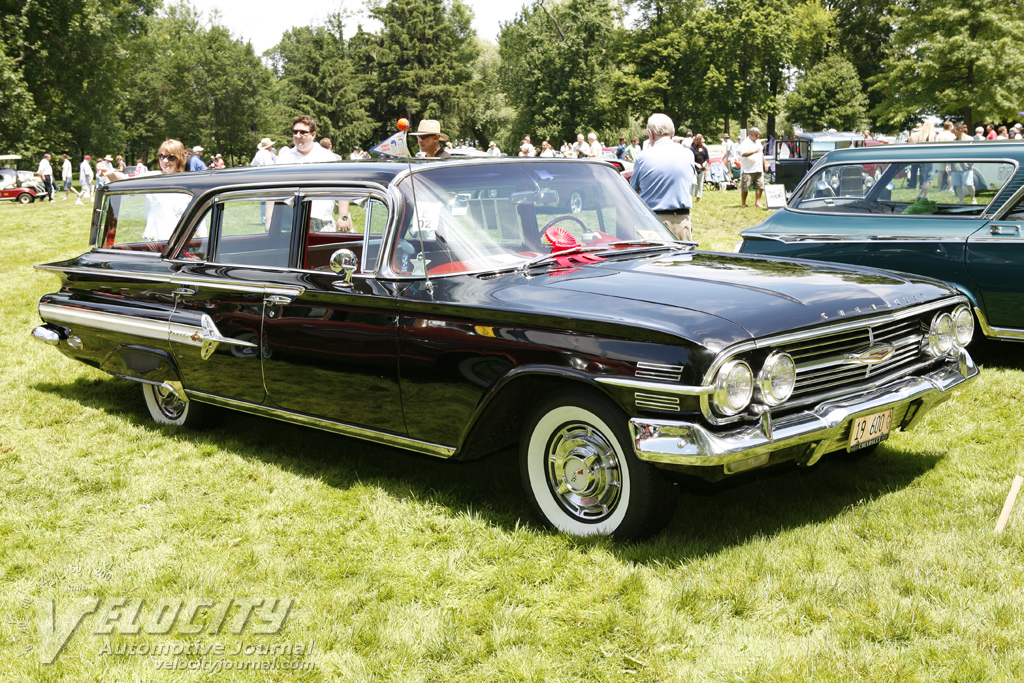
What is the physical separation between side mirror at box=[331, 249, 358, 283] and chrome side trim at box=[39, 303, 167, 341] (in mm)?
1570

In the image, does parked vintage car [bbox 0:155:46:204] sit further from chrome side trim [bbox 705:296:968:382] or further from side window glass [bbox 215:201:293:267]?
chrome side trim [bbox 705:296:968:382]

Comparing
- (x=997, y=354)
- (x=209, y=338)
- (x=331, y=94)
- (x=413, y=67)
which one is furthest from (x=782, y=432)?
(x=413, y=67)

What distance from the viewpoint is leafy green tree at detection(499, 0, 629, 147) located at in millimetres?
63188

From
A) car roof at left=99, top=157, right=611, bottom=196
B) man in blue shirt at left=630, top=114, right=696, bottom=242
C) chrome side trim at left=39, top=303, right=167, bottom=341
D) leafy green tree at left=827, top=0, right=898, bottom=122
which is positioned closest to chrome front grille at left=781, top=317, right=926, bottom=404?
car roof at left=99, top=157, right=611, bottom=196

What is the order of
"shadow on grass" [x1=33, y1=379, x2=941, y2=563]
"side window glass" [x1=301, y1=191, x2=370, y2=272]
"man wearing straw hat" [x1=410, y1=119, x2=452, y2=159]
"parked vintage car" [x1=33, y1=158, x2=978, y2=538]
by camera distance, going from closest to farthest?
"parked vintage car" [x1=33, y1=158, x2=978, y2=538]
"shadow on grass" [x1=33, y1=379, x2=941, y2=563]
"side window glass" [x1=301, y1=191, x2=370, y2=272]
"man wearing straw hat" [x1=410, y1=119, x2=452, y2=159]

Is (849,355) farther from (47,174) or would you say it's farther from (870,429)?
(47,174)

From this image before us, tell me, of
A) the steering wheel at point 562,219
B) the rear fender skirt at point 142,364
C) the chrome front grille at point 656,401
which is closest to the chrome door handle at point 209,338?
the rear fender skirt at point 142,364

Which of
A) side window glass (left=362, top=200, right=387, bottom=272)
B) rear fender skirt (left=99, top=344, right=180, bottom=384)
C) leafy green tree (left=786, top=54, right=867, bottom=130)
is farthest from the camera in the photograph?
leafy green tree (left=786, top=54, right=867, bottom=130)

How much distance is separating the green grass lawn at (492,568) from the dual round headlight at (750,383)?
398mm

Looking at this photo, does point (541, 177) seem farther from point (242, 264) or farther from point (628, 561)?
point (628, 561)

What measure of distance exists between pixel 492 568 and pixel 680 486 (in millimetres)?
853

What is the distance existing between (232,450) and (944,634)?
161 inches

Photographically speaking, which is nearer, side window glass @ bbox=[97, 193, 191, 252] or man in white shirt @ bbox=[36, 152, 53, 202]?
side window glass @ bbox=[97, 193, 191, 252]

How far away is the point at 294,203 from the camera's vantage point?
17.0 ft
